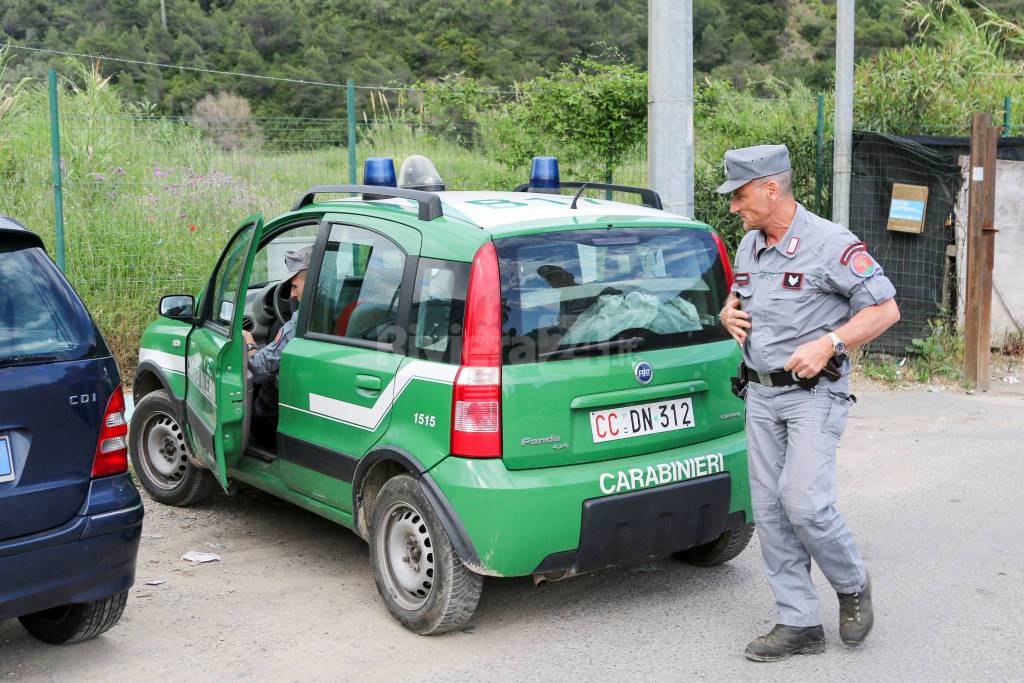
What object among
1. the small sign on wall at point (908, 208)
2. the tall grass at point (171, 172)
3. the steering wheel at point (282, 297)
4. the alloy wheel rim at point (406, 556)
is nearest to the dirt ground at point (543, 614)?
the alloy wheel rim at point (406, 556)

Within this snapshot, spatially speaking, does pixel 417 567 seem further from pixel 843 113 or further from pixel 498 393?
pixel 843 113

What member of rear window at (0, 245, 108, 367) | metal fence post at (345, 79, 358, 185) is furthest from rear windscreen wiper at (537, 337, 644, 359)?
metal fence post at (345, 79, 358, 185)

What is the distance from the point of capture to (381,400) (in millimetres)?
4305

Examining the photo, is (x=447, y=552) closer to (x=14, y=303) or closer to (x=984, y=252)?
(x=14, y=303)

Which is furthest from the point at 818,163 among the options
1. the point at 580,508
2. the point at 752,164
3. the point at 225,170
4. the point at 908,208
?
the point at 580,508

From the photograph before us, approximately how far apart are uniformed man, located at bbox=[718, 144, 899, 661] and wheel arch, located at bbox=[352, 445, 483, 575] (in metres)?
1.12

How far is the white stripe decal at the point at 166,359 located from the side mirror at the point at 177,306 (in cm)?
28

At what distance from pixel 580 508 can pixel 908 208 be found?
691 centimetres

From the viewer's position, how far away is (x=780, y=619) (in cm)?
406

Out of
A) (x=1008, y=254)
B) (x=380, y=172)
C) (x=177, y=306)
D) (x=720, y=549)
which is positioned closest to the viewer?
(x=720, y=549)

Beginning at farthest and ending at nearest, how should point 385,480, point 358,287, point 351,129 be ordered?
point 351,129
point 358,287
point 385,480

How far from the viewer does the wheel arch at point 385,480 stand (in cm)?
396

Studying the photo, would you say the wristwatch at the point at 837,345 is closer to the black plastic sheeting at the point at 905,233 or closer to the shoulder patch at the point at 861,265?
the shoulder patch at the point at 861,265

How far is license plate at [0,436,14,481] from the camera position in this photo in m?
3.49
